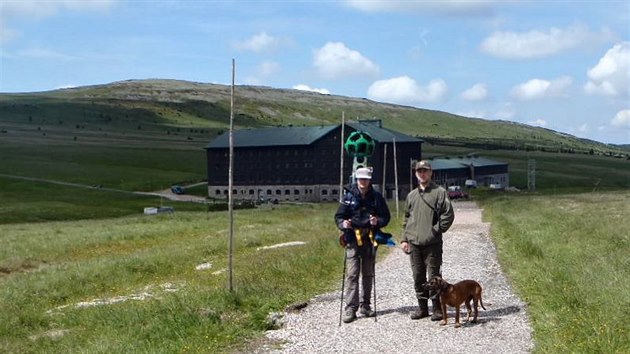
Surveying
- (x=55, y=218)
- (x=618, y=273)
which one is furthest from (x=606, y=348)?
(x=55, y=218)

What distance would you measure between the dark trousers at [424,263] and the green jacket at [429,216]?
15 centimetres

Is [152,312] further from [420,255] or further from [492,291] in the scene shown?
[492,291]

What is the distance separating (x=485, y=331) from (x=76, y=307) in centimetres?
1104

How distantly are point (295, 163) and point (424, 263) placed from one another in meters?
99.3

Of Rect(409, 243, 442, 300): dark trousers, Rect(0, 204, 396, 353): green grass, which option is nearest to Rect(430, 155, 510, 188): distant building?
Rect(0, 204, 396, 353): green grass

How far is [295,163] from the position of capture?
112 m

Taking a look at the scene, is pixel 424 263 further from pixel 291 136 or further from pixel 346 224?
pixel 291 136

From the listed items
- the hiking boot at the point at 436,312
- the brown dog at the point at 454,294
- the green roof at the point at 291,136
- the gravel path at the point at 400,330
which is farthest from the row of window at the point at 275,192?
the brown dog at the point at 454,294

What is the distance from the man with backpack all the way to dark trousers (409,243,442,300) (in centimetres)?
74

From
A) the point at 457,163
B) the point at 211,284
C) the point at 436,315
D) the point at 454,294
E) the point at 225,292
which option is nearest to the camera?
the point at 454,294

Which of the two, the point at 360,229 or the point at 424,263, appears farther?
the point at 360,229

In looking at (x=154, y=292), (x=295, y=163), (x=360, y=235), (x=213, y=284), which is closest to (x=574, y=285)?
(x=360, y=235)

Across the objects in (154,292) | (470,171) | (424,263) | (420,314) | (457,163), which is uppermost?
(457,163)

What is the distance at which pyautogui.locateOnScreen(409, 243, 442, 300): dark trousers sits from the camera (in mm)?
12773
